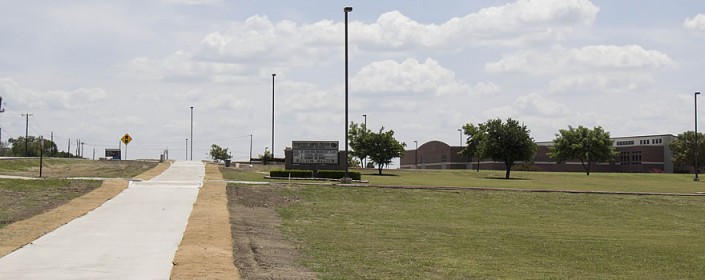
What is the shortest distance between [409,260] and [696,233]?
1405 cm

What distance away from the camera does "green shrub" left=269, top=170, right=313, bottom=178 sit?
48322mm

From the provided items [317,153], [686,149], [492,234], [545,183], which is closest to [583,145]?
[686,149]

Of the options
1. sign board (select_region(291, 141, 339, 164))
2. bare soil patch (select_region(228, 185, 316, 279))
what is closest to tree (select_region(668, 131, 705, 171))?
sign board (select_region(291, 141, 339, 164))

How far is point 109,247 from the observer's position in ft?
50.7

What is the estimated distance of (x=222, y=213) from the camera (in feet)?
81.4

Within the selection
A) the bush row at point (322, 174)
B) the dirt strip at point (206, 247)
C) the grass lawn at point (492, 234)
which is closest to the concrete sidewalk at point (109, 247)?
the dirt strip at point (206, 247)

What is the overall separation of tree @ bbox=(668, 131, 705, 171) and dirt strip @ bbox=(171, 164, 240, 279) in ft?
299

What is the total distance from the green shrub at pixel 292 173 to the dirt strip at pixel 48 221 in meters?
16.2

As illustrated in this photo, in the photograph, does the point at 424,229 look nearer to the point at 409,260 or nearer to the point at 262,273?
the point at 409,260

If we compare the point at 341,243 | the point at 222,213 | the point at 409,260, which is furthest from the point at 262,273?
the point at 222,213

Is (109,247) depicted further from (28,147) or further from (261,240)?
(28,147)

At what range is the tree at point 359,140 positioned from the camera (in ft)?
259

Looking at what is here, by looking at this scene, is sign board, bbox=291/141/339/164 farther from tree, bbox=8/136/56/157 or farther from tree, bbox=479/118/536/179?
tree, bbox=8/136/56/157

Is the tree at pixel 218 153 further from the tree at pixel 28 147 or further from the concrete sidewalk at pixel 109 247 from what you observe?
the concrete sidewalk at pixel 109 247
